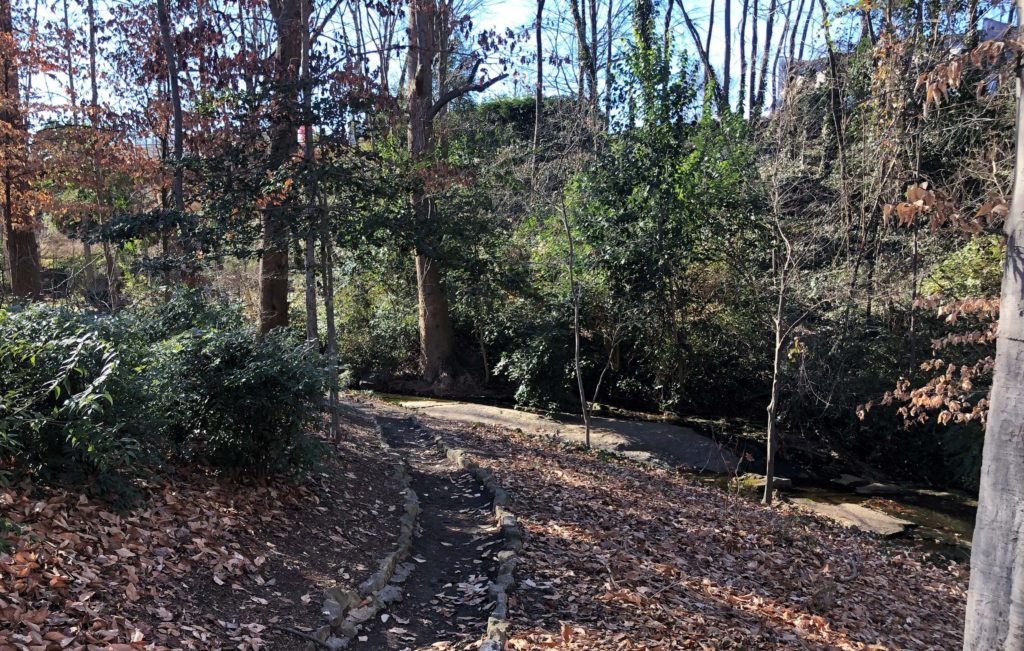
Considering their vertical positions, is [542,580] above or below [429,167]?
below

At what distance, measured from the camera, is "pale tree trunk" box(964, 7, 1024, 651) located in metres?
3.32

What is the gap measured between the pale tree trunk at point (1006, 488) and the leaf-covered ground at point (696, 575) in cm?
163

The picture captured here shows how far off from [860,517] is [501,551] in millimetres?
7503

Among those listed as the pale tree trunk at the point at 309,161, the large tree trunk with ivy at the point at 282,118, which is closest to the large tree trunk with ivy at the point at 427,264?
the large tree trunk with ivy at the point at 282,118

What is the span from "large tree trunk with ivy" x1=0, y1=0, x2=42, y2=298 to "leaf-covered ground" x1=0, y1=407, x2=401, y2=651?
784cm

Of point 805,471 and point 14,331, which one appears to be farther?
point 805,471

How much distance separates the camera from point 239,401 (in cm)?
547

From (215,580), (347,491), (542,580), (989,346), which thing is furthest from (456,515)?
(989,346)

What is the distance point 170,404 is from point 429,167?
253 inches

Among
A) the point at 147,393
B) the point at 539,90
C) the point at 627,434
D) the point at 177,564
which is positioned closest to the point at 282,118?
the point at 147,393

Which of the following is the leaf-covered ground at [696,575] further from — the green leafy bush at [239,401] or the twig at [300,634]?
the green leafy bush at [239,401]

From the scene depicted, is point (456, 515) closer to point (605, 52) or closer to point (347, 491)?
point (347, 491)

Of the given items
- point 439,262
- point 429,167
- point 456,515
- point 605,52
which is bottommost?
point 456,515

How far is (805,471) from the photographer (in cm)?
1355
